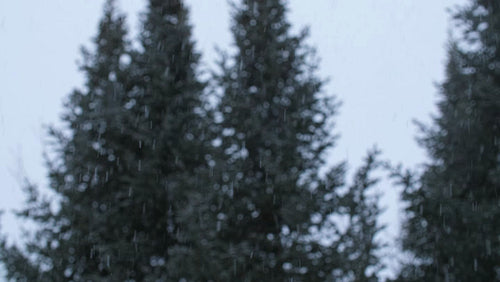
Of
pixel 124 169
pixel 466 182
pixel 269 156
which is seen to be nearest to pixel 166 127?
pixel 124 169

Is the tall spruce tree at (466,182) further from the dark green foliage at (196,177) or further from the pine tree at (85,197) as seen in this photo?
the pine tree at (85,197)

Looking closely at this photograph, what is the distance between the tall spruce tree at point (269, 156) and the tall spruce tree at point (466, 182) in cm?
A: 183

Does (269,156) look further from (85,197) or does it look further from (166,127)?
(85,197)

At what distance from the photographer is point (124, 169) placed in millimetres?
12250

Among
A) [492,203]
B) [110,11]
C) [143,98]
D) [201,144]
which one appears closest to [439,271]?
[492,203]

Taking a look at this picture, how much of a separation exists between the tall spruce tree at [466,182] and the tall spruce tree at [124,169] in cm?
430

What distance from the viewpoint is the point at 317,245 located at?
9055 millimetres

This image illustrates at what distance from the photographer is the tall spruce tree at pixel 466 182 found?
899 centimetres

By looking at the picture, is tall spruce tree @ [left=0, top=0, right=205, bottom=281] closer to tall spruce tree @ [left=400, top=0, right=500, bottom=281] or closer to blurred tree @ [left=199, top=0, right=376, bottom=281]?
blurred tree @ [left=199, top=0, right=376, bottom=281]

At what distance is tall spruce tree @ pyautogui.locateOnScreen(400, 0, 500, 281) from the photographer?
899cm

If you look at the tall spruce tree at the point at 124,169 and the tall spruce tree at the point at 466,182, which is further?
the tall spruce tree at the point at 124,169

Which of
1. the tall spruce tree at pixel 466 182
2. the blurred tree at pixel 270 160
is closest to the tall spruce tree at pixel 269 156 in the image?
the blurred tree at pixel 270 160

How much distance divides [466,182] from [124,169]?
7349mm

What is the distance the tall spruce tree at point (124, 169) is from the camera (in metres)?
10.9
